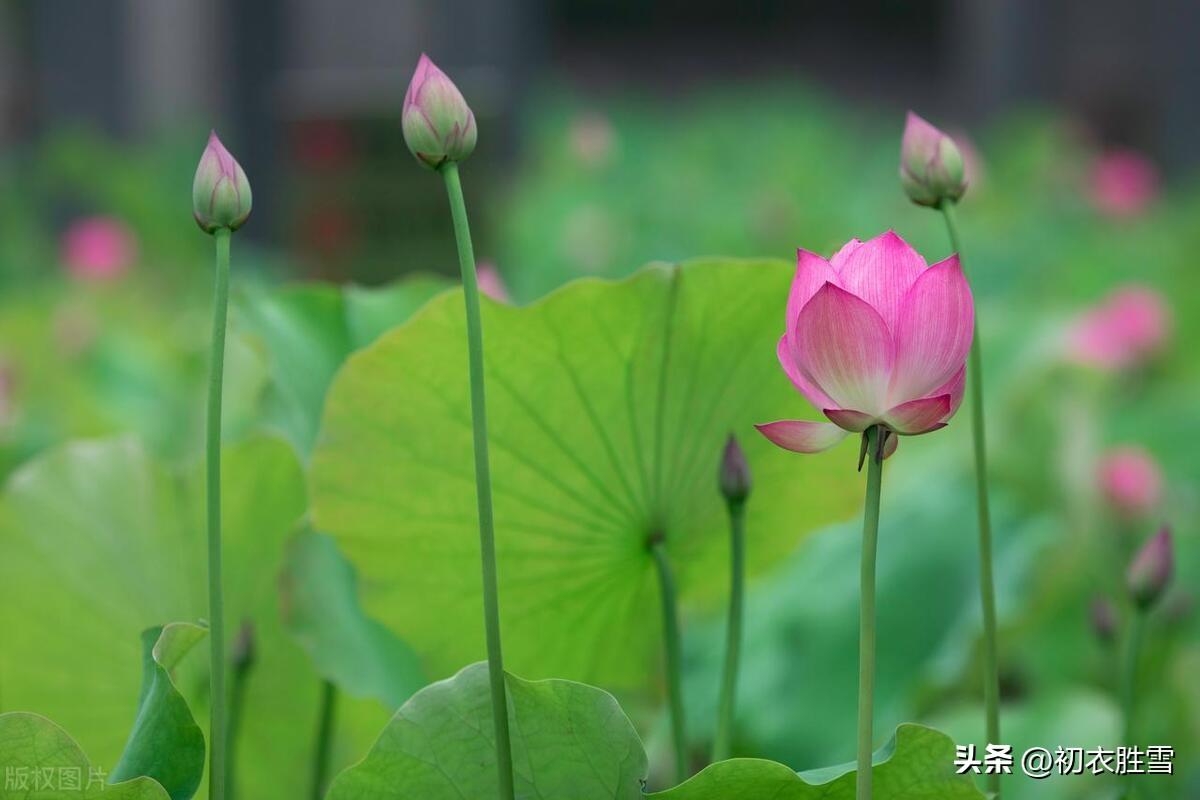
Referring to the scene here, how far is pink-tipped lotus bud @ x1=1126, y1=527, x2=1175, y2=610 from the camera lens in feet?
1.13

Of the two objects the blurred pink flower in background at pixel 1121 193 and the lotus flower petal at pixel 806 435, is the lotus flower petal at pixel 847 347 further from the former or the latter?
the blurred pink flower in background at pixel 1121 193

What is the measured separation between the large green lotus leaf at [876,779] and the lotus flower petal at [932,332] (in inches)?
2.7

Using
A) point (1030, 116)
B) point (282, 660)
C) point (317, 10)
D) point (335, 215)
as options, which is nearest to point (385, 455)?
point (282, 660)

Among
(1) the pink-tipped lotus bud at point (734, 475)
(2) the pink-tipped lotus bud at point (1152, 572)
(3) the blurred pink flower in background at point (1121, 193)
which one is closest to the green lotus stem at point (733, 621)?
(1) the pink-tipped lotus bud at point (734, 475)

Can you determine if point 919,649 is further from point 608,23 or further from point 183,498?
point 608,23

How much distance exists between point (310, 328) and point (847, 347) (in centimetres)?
23

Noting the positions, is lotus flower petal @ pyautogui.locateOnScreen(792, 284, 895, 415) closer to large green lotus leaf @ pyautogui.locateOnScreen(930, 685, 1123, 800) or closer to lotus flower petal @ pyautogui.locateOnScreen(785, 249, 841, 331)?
lotus flower petal @ pyautogui.locateOnScreen(785, 249, 841, 331)

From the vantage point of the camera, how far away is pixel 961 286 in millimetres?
234

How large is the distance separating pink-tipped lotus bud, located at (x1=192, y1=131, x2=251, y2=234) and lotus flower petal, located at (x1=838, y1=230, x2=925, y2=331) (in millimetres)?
112

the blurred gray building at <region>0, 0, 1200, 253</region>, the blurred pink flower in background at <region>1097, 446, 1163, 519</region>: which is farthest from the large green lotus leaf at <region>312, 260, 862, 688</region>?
the blurred gray building at <region>0, 0, 1200, 253</region>

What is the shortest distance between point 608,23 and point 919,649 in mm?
6266

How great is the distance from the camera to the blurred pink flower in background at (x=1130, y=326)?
0.97m

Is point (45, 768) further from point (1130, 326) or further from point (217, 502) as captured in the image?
point (1130, 326)

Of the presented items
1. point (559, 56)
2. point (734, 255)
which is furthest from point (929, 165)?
point (559, 56)
